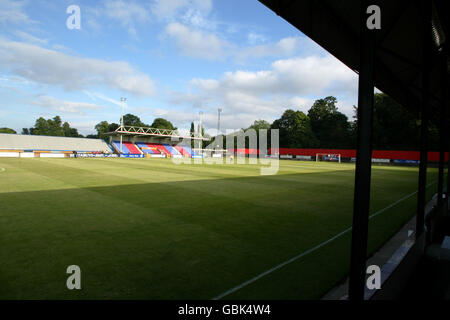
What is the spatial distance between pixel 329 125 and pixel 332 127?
3186 mm

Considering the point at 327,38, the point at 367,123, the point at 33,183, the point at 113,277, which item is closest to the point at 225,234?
the point at 113,277

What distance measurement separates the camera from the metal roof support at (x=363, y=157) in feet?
8.63

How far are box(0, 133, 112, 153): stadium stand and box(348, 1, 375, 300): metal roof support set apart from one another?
51.0 meters

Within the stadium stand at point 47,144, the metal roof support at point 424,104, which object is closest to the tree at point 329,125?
the stadium stand at point 47,144

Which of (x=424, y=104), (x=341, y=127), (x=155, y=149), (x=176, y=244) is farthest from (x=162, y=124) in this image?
(x=424, y=104)

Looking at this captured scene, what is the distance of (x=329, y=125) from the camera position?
254 ft

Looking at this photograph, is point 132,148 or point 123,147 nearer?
point 123,147

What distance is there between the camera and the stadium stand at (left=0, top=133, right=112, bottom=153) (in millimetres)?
43328

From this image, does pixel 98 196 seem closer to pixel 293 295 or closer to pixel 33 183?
pixel 33 183

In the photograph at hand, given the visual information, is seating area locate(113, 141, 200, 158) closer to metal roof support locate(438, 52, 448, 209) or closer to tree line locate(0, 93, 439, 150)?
tree line locate(0, 93, 439, 150)

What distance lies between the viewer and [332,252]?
507 centimetres

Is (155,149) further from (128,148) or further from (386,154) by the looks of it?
(386,154)

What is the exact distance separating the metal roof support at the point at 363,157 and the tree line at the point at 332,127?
38.6 metres
